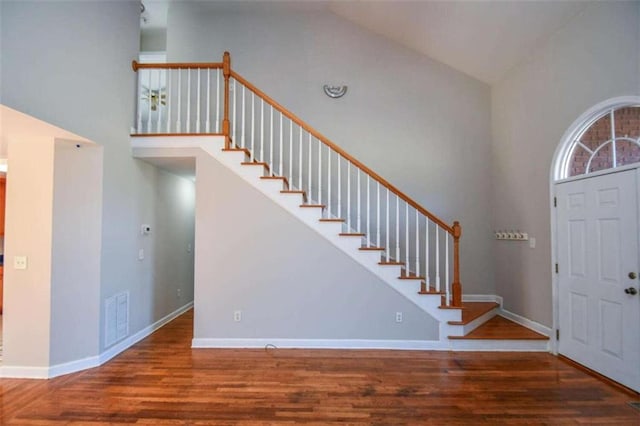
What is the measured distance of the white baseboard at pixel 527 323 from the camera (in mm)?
3404

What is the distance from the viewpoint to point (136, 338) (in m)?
3.57

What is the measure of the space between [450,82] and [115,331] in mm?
5626

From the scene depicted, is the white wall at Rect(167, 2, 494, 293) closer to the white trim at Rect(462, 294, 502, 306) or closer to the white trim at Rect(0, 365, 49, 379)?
the white trim at Rect(462, 294, 502, 306)

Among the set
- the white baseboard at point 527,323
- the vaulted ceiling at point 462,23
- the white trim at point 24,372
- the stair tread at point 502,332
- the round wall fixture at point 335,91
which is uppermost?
the vaulted ceiling at point 462,23

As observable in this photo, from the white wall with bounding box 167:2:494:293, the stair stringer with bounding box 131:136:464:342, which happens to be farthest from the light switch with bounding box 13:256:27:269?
the white wall with bounding box 167:2:494:293

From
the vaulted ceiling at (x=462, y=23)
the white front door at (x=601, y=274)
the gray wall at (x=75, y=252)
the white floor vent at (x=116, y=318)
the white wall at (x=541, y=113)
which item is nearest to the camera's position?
the white front door at (x=601, y=274)

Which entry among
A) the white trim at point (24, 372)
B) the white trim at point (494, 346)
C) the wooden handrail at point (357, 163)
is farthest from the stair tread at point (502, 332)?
the white trim at point (24, 372)

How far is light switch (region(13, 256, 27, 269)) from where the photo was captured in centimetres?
275

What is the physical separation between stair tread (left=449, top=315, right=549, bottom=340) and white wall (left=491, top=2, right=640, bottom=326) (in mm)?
214

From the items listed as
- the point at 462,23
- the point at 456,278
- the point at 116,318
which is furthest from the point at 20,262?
the point at 462,23

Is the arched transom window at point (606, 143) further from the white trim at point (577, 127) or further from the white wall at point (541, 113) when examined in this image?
the white wall at point (541, 113)

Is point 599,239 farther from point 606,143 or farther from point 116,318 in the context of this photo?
point 116,318

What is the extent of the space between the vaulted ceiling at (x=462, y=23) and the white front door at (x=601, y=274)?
187 centimetres

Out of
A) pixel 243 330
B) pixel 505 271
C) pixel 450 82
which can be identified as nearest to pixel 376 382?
pixel 243 330
